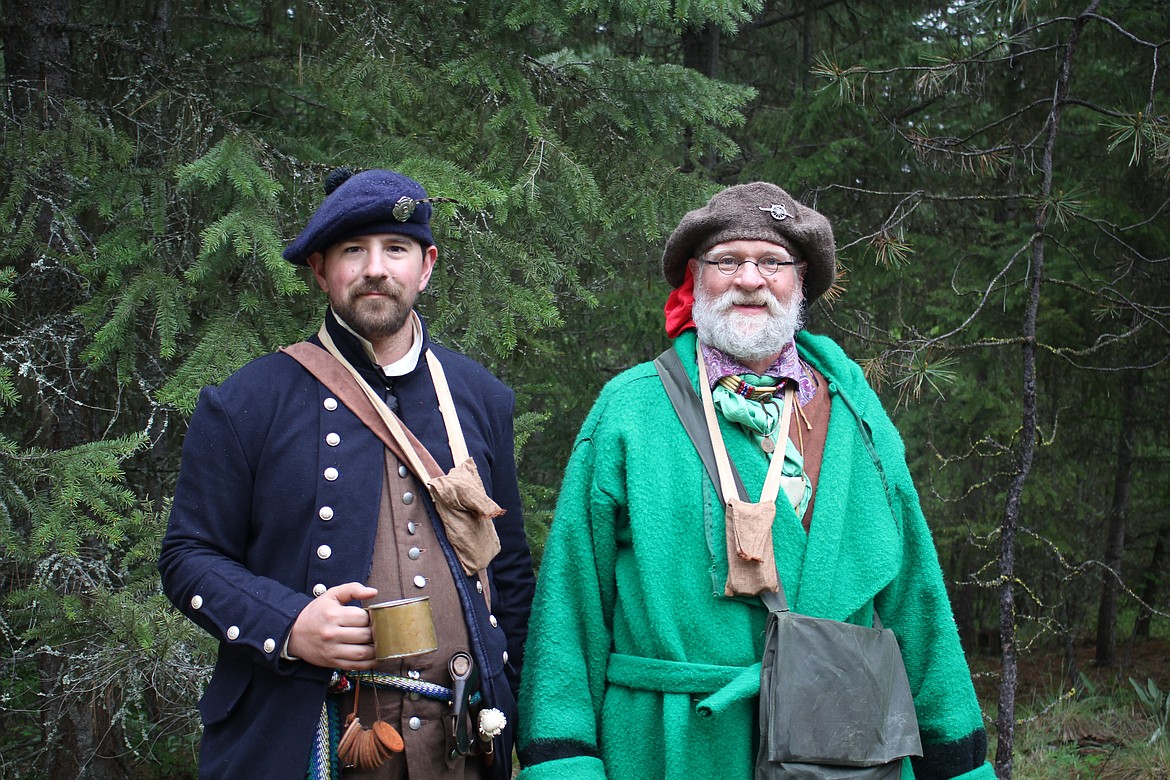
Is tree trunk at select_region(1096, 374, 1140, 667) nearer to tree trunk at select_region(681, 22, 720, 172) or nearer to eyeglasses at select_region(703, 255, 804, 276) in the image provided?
tree trunk at select_region(681, 22, 720, 172)

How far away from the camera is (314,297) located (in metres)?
4.64

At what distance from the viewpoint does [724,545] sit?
264 centimetres

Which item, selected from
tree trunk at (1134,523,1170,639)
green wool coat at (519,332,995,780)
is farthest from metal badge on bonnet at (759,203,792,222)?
tree trunk at (1134,523,1170,639)

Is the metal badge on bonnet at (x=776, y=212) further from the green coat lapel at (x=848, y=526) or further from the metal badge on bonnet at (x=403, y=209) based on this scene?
the metal badge on bonnet at (x=403, y=209)

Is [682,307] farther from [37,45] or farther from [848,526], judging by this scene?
[37,45]

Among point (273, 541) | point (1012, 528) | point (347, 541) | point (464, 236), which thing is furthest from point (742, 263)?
point (1012, 528)

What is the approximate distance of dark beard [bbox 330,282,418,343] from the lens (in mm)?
2688

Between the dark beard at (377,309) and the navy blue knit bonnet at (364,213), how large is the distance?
0.15 meters

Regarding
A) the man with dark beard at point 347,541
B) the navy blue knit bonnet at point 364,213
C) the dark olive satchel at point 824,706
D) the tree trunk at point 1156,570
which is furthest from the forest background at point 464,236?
the dark olive satchel at point 824,706

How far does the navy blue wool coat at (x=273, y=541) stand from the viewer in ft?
8.12

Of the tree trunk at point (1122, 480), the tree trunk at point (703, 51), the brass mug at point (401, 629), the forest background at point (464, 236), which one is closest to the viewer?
the brass mug at point (401, 629)

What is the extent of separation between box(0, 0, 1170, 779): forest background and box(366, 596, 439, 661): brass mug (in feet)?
5.99

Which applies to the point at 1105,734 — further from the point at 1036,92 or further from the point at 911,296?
the point at 1036,92

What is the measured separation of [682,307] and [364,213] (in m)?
0.96
